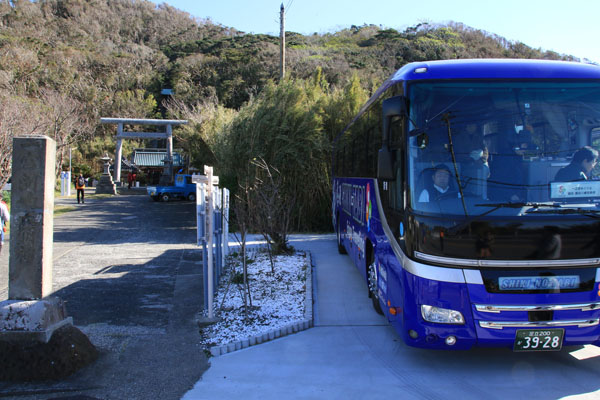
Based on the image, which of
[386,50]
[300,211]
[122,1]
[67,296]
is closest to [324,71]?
[386,50]

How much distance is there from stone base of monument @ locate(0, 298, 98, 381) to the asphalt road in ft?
0.44

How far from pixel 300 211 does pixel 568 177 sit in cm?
1073

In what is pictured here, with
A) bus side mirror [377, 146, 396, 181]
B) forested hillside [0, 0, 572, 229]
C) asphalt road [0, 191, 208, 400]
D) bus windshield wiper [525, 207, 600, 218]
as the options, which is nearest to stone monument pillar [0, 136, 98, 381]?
asphalt road [0, 191, 208, 400]

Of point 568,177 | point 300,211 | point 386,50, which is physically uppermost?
point 386,50

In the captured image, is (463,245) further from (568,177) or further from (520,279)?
(568,177)

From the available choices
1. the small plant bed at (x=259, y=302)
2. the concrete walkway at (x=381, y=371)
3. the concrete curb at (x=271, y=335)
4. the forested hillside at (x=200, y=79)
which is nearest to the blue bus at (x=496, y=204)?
the concrete walkway at (x=381, y=371)

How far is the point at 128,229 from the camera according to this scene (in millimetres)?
15812

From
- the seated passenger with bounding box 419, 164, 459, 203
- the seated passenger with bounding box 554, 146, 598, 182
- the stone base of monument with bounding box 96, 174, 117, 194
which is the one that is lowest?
the stone base of monument with bounding box 96, 174, 117, 194

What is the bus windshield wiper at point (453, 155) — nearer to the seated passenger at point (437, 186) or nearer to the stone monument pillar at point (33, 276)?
the seated passenger at point (437, 186)

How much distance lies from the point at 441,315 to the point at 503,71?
2.47m

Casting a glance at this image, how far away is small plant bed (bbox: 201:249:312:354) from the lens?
5.49 metres

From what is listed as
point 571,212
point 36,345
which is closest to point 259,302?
point 36,345

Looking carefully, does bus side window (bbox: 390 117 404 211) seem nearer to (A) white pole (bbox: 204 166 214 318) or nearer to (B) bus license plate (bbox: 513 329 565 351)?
(B) bus license plate (bbox: 513 329 565 351)

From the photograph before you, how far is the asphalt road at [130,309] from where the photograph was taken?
4.16m
